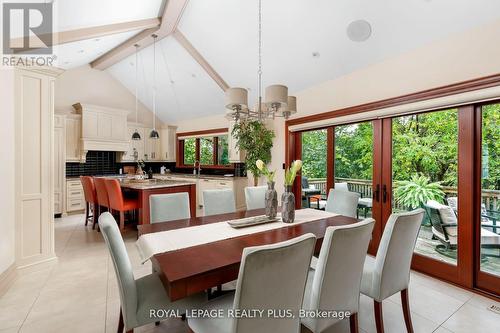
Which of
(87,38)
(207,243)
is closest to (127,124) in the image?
(87,38)

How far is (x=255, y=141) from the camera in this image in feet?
16.8

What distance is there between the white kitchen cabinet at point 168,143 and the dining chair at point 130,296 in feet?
21.0

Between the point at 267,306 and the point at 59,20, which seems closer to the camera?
the point at 267,306

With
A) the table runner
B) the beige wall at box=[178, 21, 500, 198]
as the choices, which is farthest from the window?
the table runner

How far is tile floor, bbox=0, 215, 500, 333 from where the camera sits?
6.52ft

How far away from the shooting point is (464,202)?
262cm

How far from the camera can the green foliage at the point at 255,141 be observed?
16.7 feet

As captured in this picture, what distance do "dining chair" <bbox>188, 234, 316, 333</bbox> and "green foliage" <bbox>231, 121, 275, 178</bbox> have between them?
3889 millimetres

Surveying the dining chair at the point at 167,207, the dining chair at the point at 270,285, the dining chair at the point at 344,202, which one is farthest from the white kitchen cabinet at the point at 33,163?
the dining chair at the point at 344,202

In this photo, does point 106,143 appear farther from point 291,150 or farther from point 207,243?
point 207,243

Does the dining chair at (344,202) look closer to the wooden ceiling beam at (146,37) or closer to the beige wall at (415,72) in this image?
the beige wall at (415,72)

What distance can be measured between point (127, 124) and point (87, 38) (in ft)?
10.4

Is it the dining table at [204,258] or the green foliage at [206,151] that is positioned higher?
the green foliage at [206,151]

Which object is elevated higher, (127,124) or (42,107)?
(127,124)
